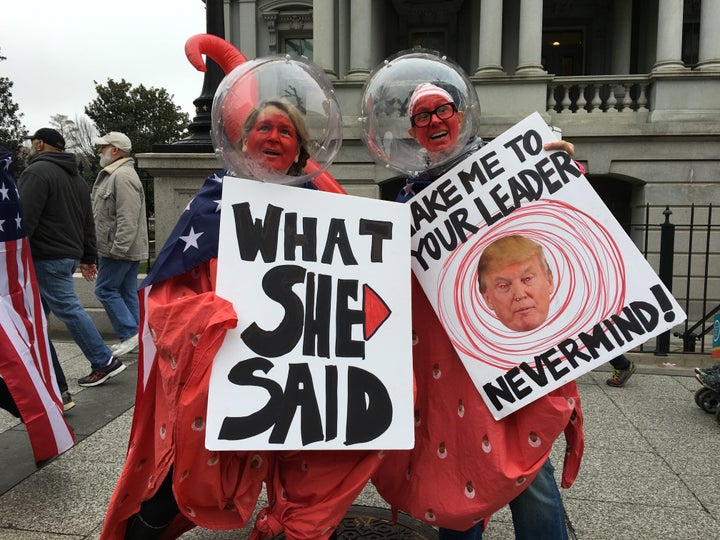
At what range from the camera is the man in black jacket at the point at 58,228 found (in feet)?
14.7

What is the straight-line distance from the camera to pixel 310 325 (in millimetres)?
1745

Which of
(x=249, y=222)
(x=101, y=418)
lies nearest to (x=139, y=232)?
(x=101, y=418)

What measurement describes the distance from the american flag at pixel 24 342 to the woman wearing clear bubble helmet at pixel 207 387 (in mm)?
1342

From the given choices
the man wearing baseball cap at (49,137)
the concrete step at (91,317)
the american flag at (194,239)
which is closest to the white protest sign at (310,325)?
the american flag at (194,239)

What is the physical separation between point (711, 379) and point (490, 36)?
10067 mm

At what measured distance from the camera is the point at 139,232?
5.50m

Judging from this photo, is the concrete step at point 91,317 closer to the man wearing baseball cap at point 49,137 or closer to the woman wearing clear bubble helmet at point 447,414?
the man wearing baseball cap at point 49,137

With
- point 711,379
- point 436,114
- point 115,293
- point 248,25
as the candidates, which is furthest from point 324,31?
point 436,114

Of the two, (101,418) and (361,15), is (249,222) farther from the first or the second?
(361,15)

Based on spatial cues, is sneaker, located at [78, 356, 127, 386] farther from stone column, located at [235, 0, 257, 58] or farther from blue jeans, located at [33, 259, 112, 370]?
stone column, located at [235, 0, 257, 58]

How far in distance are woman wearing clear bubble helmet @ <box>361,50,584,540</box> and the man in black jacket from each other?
333cm

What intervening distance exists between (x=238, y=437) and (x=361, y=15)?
13146 mm

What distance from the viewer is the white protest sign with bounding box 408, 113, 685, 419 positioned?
6.11 ft

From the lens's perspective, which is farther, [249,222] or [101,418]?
[101,418]
